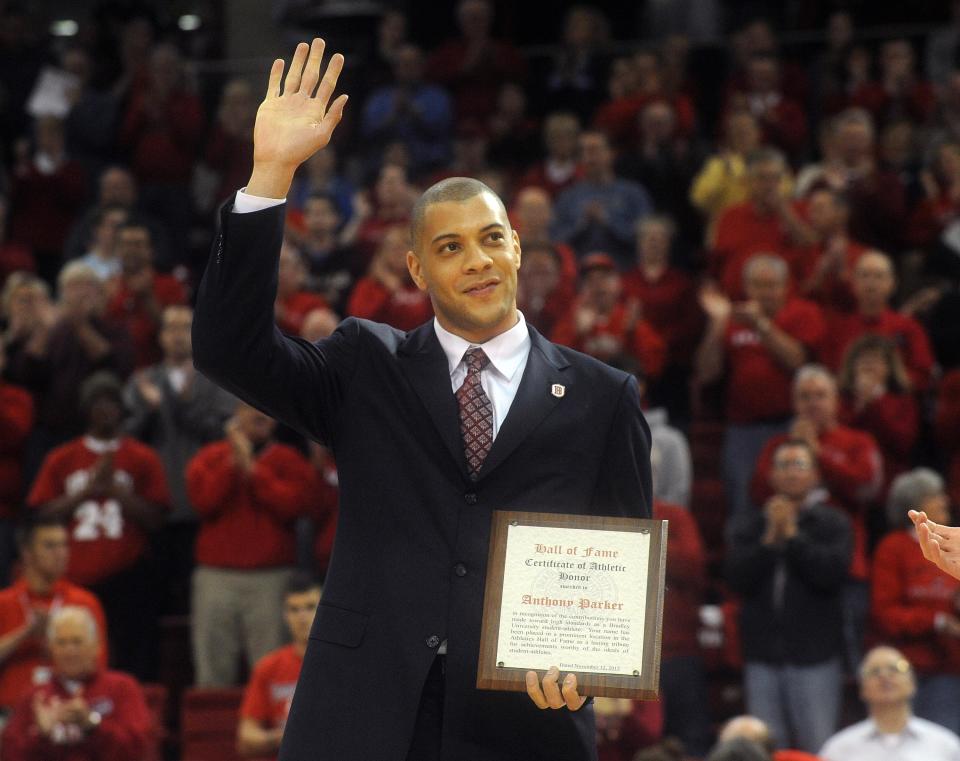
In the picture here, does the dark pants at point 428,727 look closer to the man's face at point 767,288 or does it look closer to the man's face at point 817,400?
the man's face at point 817,400

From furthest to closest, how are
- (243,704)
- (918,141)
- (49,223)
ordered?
(49,223)
(918,141)
(243,704)

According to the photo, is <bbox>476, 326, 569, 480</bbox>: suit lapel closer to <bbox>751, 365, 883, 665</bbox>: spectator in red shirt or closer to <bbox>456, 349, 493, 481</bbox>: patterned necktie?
<bbox>456, 349, 493, 481</bbox>: patterned necktie

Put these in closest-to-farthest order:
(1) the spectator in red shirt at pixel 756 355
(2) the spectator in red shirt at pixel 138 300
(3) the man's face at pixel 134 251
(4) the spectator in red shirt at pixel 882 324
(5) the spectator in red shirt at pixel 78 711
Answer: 1. (5) the spectator in red shirt at pixel 78 711
2. (1) the spectator in red shirt at pixel 756 355
3. (4) the spectator in red shirt at pixel 882 324
4. (2) the spectator in red shirt at pixel 138 300
5. (3) the man's face at pixel 134 251

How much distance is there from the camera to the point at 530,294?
30.4ft

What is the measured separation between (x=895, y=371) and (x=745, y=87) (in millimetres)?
3620

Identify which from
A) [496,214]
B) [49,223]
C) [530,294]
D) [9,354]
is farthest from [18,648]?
[496,214]

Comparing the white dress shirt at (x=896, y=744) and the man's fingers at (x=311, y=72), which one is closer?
the man's fingers at (x=311, y=72)

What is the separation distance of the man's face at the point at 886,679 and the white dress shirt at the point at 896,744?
0.13 meters

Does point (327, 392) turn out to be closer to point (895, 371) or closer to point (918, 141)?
point (895, 371)

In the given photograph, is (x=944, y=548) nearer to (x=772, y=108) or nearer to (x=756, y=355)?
(x=756, y=355)

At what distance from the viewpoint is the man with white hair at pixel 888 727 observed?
705 centimetres

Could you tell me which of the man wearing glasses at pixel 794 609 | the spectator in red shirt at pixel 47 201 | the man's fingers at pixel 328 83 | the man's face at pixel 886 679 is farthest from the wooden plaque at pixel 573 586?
the spectator in red shirt at pixel 47 201

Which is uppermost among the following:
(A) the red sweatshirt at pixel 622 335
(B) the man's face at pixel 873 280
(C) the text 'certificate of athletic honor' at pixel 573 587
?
(B) the man's face at pixel 873 280

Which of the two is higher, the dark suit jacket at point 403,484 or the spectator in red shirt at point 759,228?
the spectator in red shirt at point 759,228
